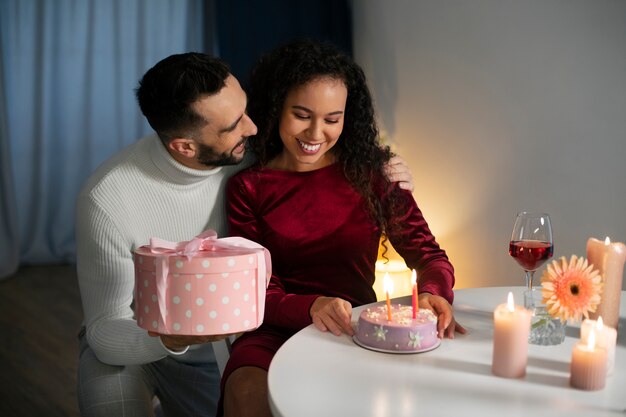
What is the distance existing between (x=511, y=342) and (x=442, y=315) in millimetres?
291

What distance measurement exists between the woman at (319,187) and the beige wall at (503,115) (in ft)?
3.50

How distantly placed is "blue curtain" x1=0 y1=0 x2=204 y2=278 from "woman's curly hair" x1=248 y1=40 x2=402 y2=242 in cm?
350

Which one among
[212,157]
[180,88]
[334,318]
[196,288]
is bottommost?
[334,318]

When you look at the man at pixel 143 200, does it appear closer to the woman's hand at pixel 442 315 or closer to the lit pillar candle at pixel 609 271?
the woman's hand at pixel 442 315

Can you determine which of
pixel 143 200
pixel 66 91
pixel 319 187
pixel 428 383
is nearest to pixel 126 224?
pixel 143 200

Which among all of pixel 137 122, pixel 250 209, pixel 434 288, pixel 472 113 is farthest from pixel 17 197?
pixel 434 288

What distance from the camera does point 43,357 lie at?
3.48 m

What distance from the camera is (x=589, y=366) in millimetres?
1107

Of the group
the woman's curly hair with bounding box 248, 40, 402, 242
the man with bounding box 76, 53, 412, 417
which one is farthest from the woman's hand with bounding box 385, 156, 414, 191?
the man with bounding box 76, 53, 412, 417

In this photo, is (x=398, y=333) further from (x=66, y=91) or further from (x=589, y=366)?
(x=66, y=91)

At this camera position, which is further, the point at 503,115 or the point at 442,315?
the point at 503,115

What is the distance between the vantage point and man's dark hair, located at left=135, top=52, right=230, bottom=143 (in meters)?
1.82

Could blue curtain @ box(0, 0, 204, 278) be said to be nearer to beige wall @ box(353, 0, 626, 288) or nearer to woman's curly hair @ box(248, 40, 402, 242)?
beige wall @ box(353, 0, 626, 288)

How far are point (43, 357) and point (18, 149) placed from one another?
7.48ft
